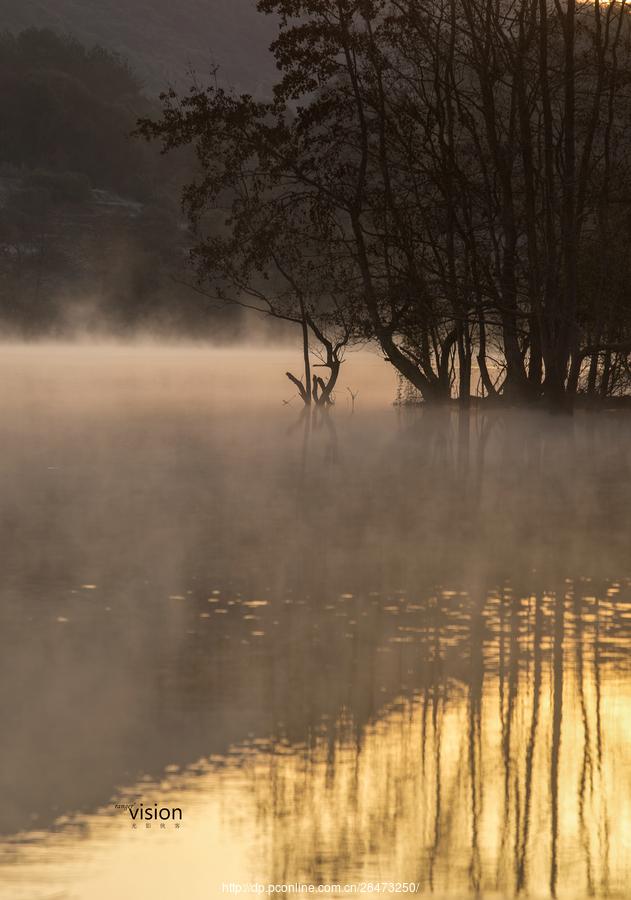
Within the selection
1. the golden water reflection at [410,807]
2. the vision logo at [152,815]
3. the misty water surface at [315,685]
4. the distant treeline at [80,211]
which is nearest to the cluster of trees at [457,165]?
the misty water surface at [315,685]

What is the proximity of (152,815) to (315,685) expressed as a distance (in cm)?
248

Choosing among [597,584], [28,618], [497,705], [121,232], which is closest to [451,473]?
[597,584]

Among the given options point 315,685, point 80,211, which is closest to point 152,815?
point 315,685

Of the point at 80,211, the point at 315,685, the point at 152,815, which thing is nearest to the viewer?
the point at 152,815

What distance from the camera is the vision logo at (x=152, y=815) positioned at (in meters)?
6.48

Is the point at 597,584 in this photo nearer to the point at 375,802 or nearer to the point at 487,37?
the point at 375,802

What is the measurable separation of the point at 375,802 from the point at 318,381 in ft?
125

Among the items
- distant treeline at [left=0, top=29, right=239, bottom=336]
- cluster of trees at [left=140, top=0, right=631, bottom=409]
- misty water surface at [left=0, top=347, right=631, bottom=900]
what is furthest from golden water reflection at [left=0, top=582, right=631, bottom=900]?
distant treeline at [left=0, top=29, right=239, bottom=336]

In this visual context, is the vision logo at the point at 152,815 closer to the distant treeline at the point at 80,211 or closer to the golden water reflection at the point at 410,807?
the golden water reflection at the point at 410,807

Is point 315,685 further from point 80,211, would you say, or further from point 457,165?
point 80,211

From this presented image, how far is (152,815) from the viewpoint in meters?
6.57

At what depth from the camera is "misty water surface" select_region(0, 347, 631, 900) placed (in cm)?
619

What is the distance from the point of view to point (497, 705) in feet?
28.0

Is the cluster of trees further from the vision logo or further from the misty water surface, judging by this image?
the vision logo
